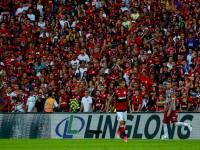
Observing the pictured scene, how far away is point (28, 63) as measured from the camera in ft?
115

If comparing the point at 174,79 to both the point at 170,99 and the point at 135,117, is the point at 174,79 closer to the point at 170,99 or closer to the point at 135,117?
the point at 135,117

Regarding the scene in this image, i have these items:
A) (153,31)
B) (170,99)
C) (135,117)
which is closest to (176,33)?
(153,31)

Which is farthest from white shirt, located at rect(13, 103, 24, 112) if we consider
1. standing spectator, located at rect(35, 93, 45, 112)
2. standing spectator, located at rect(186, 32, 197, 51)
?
standing spectator, located at rect(186, 32, 197, 51)

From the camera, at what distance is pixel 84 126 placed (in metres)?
29.4

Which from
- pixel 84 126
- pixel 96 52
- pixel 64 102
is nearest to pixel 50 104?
pixel 64 102

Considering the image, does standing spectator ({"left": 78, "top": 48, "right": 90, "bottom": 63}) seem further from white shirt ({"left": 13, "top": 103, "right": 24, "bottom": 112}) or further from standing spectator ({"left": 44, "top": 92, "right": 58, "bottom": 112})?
white shirt ({"left": 13, "top": 103, "right": 24, "bottom": 112})

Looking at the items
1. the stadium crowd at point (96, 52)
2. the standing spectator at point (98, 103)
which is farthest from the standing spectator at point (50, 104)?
the standing spectator at point (98, 103)

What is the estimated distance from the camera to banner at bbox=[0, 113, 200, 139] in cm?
2834

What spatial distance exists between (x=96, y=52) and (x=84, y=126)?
5531 mm

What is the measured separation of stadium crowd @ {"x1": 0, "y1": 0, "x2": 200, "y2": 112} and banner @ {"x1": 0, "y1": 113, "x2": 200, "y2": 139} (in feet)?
3.47

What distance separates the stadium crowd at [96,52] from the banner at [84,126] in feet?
3.47

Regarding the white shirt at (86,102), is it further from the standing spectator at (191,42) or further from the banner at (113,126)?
the standing spectator at (191,42)

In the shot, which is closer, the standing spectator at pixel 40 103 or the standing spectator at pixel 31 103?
the standing spectator at pixel 40 103

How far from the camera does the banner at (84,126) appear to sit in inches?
1116
